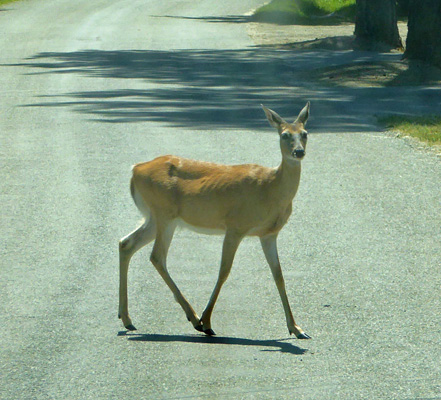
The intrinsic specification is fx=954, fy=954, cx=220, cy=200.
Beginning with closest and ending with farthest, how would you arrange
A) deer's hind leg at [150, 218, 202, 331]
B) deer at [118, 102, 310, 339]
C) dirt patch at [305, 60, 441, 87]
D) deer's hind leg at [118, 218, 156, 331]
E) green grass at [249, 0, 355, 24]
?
deer at [118, 102, 310, 339] < deer's hind leg at [150, 218, 202, 331] < deer's hind leg at [118, 218, 156, 331] < dirt patch at [305, 60, 441, 87] < green grass at [249, 0, 355, 24]

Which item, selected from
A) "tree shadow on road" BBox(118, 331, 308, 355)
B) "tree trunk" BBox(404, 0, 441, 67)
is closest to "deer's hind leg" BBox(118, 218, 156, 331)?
"tree shadow on road" BBox(118, 331, 308, 355)

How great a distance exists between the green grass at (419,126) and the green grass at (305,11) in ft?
65.9

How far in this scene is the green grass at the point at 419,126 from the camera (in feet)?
45.3

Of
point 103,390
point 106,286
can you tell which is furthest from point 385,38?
point 103,390

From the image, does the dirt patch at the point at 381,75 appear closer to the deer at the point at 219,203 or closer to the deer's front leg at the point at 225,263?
the deer at the point at 219,203

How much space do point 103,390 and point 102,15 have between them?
33.6m

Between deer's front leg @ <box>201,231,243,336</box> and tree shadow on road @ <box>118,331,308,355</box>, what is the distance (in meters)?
0.09

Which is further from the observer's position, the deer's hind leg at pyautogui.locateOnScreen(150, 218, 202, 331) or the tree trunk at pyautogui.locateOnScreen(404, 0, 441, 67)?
the tree trunk at pyautogui.locateOnScreen(404, 0, 441, 67)

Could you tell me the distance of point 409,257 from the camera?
8531 mm

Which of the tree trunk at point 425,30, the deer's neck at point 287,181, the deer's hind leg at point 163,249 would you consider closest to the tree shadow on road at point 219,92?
the tree trunk at point 425,30

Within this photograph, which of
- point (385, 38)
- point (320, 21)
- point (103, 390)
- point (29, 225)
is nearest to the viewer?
point (103, 390)

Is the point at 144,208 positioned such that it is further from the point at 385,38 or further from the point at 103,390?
the point at 385,38

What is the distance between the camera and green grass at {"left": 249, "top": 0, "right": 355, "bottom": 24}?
3556cm

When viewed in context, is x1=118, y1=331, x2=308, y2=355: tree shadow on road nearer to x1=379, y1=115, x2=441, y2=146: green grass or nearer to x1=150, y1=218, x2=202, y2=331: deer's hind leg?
x1=150, y1=218, x2=202, y2=331: deer's hind leg
